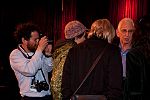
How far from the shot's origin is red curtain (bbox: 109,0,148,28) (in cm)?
769

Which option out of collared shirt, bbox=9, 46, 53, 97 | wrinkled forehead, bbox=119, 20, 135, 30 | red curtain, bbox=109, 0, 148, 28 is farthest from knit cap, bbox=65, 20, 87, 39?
red curtain, bbox=109, 0, 148, 28

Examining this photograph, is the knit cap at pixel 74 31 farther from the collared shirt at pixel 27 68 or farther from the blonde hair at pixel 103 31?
the blonde hair at pixel 103 31

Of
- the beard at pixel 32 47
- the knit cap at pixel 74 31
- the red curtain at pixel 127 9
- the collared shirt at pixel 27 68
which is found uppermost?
the red curtain at pixel 127 9

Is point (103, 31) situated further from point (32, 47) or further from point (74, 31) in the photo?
point (32, 47)

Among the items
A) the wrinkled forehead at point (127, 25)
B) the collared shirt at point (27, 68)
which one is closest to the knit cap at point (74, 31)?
the collared shirt at point (27, 68)

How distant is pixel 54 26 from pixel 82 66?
7586 mm

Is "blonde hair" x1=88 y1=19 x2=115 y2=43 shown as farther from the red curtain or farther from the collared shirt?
the red curtain

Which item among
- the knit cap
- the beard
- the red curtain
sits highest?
the red curtain

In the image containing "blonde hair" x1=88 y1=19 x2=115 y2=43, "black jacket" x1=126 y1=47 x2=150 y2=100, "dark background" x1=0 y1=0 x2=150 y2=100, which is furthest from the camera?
"dark background" x1=0 y1=0 x2=150 y2=100

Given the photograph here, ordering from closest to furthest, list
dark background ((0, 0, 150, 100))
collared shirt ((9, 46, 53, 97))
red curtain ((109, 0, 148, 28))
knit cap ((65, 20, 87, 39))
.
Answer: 1. collared shirt ((9, 46, 53, 97))
2. knit cap ((65, 20, 87, 39))
3. red curtain ((109, 0, 148, 28))
4. dark background ((0, 0, 150, 100))

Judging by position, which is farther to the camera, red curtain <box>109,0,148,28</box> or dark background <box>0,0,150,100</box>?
dark background <box>0,0,150,100</box>

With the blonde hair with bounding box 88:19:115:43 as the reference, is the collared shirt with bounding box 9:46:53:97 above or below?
below

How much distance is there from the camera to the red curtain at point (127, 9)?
7.69 m

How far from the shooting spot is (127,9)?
8.02 meters
